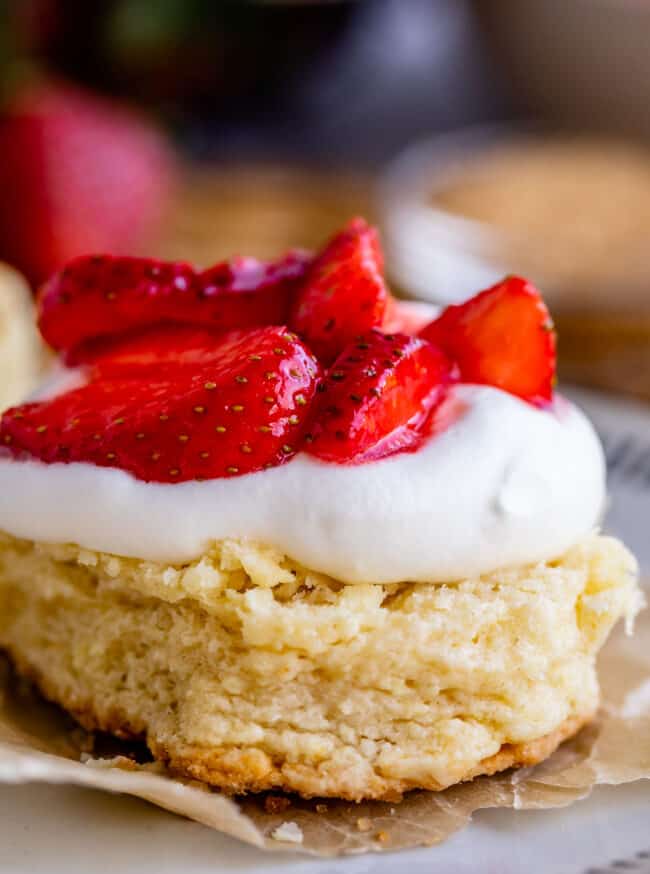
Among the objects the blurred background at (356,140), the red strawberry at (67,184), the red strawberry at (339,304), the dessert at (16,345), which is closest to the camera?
the red strawberry at (339,304)

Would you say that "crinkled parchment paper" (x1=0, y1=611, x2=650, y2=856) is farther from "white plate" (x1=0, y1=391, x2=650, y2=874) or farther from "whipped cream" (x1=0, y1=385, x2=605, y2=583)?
"whipped cream" (x1=0, y1=385, x2=605, y2=583)

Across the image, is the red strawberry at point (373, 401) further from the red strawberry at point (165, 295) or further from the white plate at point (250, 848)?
the white plate at point (250, 848)

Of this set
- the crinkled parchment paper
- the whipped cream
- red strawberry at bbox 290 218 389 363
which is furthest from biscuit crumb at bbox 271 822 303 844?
red strawberry at bbox 290 218 389 363

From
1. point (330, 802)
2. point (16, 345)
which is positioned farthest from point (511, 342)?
point (16, 345)

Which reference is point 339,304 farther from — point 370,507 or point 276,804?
point 276,804

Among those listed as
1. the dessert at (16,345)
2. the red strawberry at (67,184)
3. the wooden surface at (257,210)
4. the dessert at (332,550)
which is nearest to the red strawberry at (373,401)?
the dessert at (332,550)
